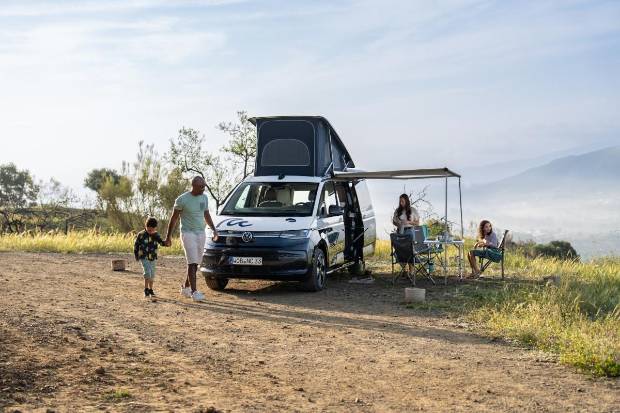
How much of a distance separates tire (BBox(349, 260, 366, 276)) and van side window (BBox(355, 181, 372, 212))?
1026mm

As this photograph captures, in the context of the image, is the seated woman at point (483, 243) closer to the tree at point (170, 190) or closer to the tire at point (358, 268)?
the tire at point (358, 268)

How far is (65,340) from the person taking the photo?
310 inches

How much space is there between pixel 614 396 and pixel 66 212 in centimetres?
3196

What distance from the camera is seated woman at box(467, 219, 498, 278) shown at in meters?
14.1

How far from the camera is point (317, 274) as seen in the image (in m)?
12.0

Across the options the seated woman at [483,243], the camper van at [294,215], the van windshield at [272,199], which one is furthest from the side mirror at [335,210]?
the seated woman at [483,243]

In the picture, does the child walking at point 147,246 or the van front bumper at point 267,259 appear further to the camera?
the van front bumper at point 267,259

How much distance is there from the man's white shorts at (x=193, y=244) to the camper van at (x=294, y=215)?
1.66 feet

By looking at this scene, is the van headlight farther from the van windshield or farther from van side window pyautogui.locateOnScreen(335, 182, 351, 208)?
van side window pyautogui.locateOnScreen(335, 182, 351, 208)

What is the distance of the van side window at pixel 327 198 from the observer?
488 inches

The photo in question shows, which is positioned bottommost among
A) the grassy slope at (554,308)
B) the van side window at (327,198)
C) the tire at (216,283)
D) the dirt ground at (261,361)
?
the dirt ground at (261,361)

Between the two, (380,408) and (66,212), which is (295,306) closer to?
(380,408)

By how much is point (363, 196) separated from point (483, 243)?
247cm

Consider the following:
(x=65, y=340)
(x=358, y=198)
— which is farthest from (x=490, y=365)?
(x=358, y=198)
